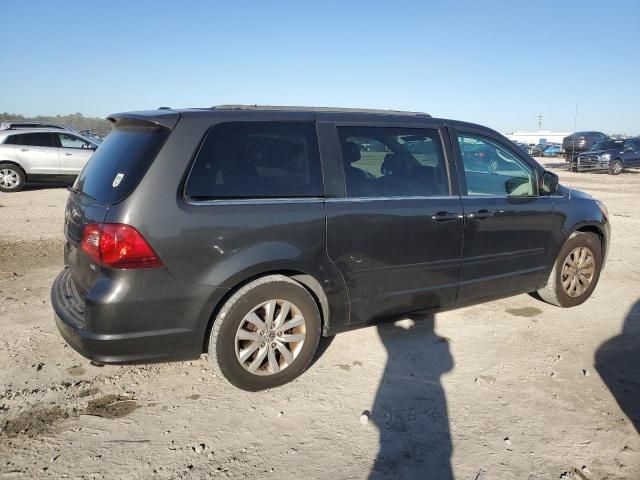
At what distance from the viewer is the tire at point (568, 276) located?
4.63 m

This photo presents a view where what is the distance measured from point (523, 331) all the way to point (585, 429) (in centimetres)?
146

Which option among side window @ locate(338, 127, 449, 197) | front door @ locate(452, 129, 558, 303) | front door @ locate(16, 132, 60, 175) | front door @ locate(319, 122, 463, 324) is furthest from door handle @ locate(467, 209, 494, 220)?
front door @ locate(16, 132, 60, 175)

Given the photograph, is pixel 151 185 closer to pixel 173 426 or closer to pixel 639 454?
pixel 173 426

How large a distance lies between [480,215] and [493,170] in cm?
63

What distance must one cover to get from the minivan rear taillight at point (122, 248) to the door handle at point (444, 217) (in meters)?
2.04

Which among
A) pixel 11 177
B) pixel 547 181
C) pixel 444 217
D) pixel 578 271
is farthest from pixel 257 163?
pixel 11 177

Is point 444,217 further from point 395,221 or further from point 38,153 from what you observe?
point 38,153

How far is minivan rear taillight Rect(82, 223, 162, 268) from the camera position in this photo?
268 cm

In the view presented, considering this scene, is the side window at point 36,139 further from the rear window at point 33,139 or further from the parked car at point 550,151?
the parked car at point 550,151

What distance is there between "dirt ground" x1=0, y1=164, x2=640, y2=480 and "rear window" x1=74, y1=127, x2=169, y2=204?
1328 mm

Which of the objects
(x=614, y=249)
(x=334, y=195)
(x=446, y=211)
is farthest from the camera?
(x=614, y=249)

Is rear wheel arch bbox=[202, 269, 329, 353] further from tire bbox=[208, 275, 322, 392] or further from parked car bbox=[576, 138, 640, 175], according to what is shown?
parked car bbox=[576, 138, 640, 175]

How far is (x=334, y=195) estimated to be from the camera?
329 centimetres

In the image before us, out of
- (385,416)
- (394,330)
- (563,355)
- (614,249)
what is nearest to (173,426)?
(385,416)
